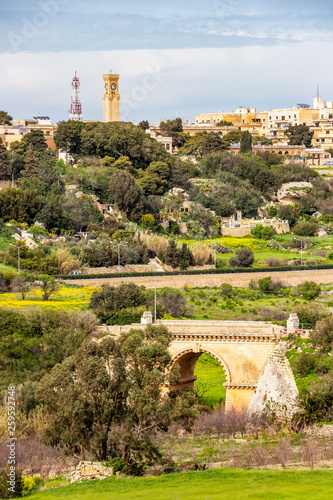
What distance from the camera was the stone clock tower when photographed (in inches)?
3841

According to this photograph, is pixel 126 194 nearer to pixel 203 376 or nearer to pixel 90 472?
pixel 203 376

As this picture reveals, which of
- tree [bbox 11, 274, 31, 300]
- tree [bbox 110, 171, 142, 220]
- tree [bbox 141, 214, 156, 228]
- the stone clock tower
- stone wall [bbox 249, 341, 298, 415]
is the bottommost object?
stone wall [bbox 249, 341, 298, 415]

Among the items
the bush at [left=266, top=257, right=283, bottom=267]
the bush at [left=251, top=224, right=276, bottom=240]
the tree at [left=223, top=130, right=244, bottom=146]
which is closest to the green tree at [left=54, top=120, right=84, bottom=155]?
the bush at [left=251, top=224, right=276, bottom=240]

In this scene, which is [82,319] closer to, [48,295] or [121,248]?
[48,295]

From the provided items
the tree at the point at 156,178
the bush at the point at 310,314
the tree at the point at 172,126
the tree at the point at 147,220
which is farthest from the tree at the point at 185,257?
the tree at the point at 172,126

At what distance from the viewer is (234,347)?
41.8 meters

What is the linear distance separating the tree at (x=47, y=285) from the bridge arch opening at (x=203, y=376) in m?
10.2

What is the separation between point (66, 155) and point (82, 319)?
38.4 metres

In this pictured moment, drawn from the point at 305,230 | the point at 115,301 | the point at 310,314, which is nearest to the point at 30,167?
the point at 305,230

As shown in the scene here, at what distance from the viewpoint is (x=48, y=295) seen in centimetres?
5534

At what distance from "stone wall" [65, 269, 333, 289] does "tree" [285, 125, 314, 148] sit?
50.9m

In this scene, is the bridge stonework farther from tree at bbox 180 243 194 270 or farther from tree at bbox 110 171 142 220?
tree at bbox 110 171 142 220

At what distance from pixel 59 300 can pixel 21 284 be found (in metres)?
2.77

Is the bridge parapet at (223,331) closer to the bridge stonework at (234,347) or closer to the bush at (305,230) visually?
the bridge stonework at (234,347)
